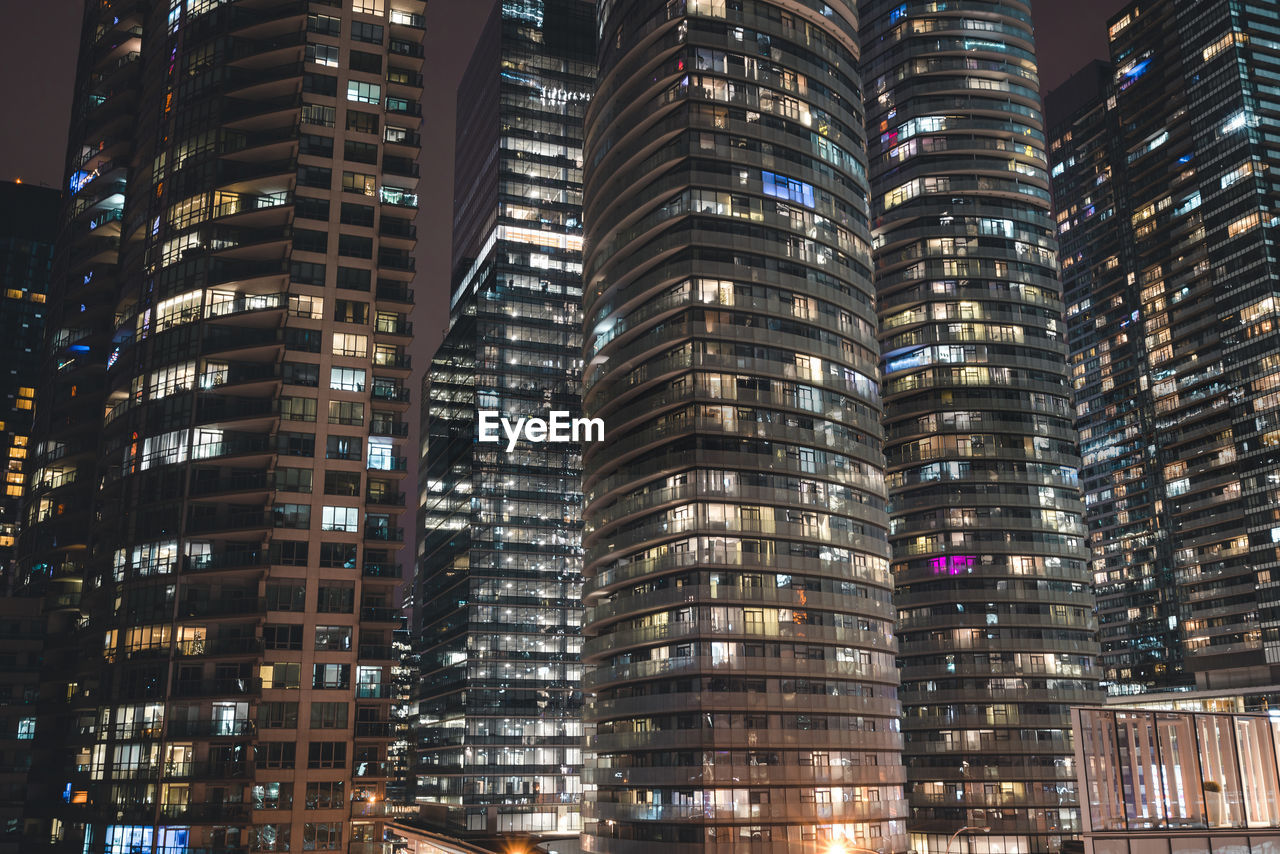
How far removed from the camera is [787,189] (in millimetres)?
131750

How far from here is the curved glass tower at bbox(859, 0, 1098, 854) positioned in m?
153

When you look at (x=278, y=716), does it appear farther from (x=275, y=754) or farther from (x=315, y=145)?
(x=315, y=145)

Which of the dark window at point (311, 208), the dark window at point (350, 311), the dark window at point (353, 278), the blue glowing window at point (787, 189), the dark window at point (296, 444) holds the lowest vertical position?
the dark window at point (296, 444)

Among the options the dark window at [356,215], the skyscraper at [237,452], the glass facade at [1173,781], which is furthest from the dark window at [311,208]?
the glass facade at [1173,781]

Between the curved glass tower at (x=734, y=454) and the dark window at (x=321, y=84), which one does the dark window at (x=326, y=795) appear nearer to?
the curved glass tower at (x=734, y=454)

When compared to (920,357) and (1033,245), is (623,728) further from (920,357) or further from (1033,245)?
(1033,245)

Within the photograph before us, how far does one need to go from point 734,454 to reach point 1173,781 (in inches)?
2837

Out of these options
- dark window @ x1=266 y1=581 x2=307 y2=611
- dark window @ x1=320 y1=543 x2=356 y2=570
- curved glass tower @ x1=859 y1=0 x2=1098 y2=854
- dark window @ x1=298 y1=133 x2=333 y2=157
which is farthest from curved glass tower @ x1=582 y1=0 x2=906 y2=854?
dark window @ x1=298 y1=133 x2=333 y2=157

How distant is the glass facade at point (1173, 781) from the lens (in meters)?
49.5

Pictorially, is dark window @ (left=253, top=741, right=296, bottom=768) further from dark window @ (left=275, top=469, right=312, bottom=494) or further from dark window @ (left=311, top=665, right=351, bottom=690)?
dark window @ (left=275, top=469, right=312, bottom=494)

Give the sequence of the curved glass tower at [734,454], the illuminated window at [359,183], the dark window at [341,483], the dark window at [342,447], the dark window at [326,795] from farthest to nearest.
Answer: the illuminated window at [359,183]
the curved glass tower at [734,454]
the dark window at [342,447]
the dark window at [341,483]
the dark window at [326,795]

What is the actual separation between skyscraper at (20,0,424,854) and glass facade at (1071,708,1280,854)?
7525cm

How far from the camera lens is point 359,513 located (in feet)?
373

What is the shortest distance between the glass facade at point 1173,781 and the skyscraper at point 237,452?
2963 inches
